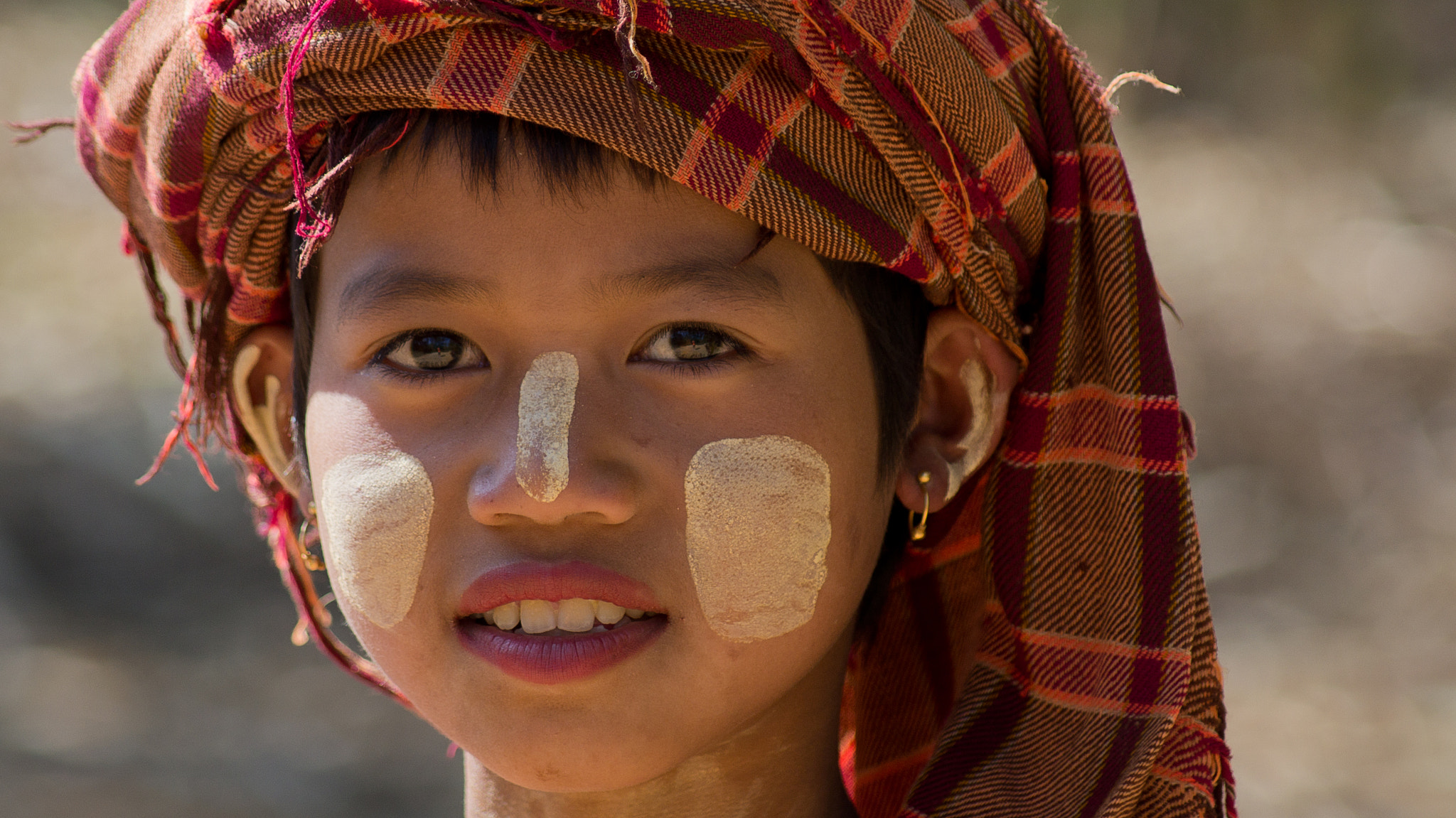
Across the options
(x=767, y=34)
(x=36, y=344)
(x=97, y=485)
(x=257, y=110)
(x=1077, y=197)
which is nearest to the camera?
(x=767, y=34)

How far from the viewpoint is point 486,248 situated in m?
1.63

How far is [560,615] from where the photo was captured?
5.36 ft

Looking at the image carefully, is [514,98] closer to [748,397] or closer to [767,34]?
[767,34]

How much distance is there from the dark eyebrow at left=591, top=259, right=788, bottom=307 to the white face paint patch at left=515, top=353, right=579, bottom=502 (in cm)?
10

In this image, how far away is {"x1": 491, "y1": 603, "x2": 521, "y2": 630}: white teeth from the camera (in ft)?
5.41

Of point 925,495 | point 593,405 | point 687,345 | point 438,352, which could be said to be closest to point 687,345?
point 687,345

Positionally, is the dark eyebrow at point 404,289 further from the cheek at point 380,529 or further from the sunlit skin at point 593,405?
the cheek at point 380,529

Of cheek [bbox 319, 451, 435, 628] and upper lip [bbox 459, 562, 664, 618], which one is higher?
cheek [bbox 319, 451, 435, 628]

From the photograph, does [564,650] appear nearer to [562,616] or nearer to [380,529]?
[562,616]

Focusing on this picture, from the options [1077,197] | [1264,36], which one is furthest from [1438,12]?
[1077,197]

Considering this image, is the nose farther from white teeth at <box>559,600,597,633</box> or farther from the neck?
the neck

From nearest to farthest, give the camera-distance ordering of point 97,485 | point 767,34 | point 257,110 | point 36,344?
point 767,34 < point 257,110 < point 97,485 < point 36,344

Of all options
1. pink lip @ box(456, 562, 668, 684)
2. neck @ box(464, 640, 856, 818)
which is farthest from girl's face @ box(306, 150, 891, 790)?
neck @ box(464, 640, 856, 818)

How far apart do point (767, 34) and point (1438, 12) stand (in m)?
7.00
